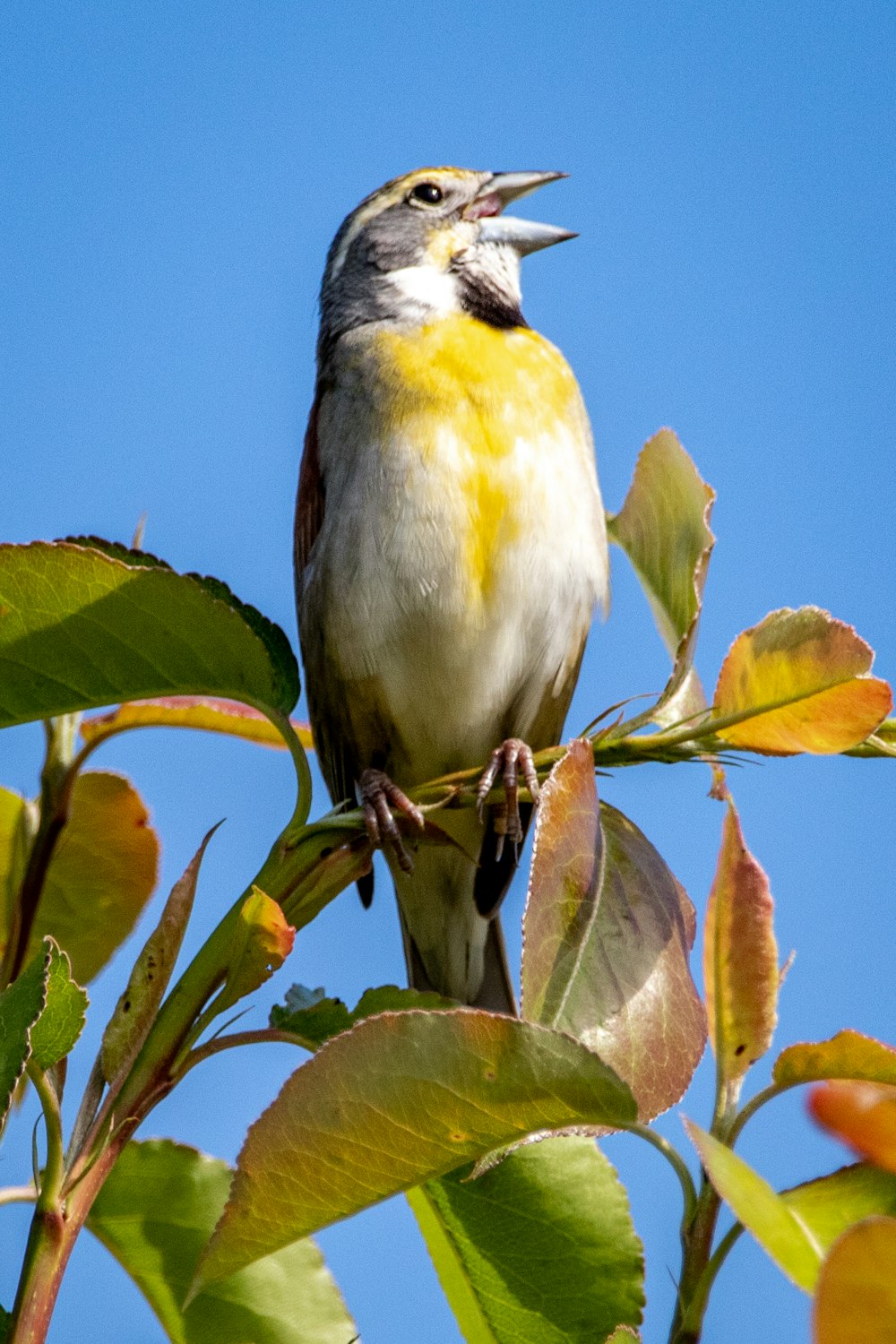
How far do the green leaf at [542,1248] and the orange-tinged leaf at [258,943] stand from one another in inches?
16.2

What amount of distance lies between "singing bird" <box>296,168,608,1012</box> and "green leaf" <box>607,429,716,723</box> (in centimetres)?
108

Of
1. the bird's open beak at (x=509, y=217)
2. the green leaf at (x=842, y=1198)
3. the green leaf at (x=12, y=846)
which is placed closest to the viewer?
the green leaf at (x=842, y=1198)

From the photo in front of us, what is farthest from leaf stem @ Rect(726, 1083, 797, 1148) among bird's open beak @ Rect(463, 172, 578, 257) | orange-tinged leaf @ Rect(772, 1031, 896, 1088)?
bird's open beak @ Rect(463, 172, 578, 257)

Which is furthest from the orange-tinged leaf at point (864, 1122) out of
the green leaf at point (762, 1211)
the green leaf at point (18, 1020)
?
the green leaf at point (18, 1020)

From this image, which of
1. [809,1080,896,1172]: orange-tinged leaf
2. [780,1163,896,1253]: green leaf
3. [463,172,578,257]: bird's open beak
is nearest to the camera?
[809,1080,896,1172]: orange-tinged leaf

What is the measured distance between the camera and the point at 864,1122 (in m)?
1.11

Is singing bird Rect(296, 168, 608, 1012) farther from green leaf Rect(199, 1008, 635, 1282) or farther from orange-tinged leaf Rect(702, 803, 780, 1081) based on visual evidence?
green leaf Rect(199, 1008, 635, 1282)

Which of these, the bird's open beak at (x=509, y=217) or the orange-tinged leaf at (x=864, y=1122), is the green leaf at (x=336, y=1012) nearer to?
the orange-tinged leaf at (x=864, y=1122)

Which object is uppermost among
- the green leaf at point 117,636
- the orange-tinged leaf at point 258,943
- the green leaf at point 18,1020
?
the green leaf at point 117,636

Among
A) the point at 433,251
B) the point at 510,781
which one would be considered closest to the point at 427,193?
the point at 433,251

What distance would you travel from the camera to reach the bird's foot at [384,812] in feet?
5.72

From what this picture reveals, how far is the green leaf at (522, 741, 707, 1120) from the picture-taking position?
1541 millimetres

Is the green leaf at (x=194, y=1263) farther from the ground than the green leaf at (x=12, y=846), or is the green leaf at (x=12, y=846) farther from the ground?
the green leaf at (x=12, y=846)

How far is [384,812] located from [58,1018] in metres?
1.03
